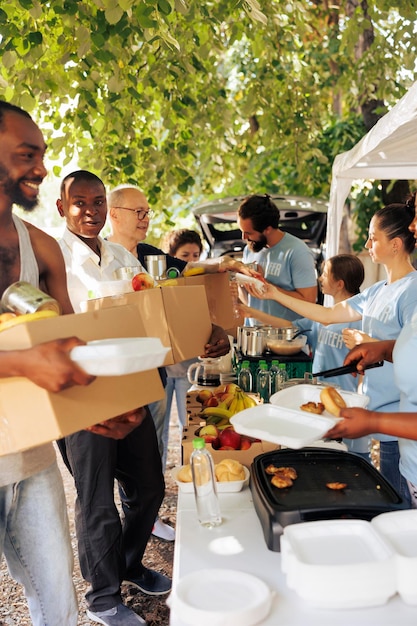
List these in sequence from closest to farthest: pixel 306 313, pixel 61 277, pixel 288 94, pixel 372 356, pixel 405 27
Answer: pixel 61 277 < pixel 372 356 < pixel 306 313 < pixel 405 27 < pixel 288 94

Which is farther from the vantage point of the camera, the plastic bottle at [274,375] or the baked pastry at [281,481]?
the plastic bottle at [274,375]

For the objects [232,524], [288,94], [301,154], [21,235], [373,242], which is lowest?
[232,524]

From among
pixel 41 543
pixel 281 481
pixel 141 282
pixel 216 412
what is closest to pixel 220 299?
pixel 216 412

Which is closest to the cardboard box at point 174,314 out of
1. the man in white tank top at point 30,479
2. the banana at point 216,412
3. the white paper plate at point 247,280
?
the banana at point 216,412

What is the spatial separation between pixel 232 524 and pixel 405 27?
4.89 metres

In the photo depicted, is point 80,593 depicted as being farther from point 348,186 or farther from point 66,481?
point 348,186

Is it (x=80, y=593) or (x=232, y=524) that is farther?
(x=80, y=593)

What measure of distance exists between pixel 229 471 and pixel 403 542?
0.82 metres

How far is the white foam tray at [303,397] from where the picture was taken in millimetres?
2293

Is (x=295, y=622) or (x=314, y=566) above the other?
(x=314, y=566)

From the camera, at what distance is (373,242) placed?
3.47m

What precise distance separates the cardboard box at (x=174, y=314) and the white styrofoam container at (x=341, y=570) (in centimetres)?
115

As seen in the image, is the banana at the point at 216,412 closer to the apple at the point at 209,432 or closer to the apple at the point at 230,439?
the apple at the point at 209,432

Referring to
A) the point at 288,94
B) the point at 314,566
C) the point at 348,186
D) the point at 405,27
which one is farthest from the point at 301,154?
the point at 314,566
